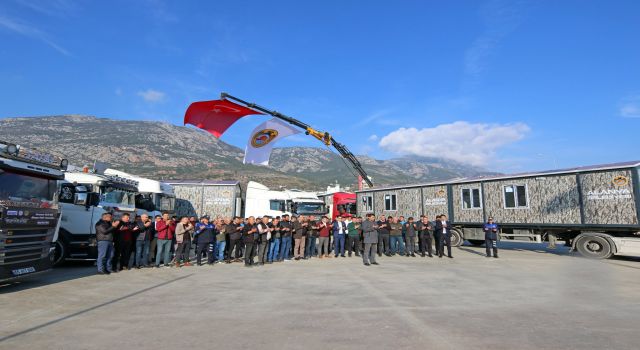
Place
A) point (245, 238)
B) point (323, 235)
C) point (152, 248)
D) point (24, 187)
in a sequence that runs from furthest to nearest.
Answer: point (323, 235) → point (245, 238) → point (152, 248) → point (24, 187)

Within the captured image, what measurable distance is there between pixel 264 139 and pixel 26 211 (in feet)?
43.4

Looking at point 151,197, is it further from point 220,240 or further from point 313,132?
point 313,132

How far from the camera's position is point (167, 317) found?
5336 millimetres

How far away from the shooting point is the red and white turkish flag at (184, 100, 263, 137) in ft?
54.6

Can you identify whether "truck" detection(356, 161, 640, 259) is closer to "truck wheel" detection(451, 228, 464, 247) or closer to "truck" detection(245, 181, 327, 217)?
"truck wheel" detection(451, 228, 464, 247)

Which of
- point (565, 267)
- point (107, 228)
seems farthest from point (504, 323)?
point (107, 228)

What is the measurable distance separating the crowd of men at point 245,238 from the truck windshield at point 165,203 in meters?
2.97

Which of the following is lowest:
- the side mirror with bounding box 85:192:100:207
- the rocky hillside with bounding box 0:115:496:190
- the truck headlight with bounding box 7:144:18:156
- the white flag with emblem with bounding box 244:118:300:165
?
the side mirror with bounding box 85:192:100:207

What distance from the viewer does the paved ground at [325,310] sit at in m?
4.31

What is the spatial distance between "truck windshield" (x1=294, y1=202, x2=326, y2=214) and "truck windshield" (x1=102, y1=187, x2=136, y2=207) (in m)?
12.0

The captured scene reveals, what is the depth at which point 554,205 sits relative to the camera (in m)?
14.2

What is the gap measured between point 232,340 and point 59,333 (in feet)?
7.68

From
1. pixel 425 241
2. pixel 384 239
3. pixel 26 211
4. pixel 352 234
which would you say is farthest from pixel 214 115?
pixel 425 241

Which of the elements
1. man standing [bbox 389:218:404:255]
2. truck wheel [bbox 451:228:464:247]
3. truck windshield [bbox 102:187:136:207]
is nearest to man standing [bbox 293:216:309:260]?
man standing [bbox 389:218:404:255]
